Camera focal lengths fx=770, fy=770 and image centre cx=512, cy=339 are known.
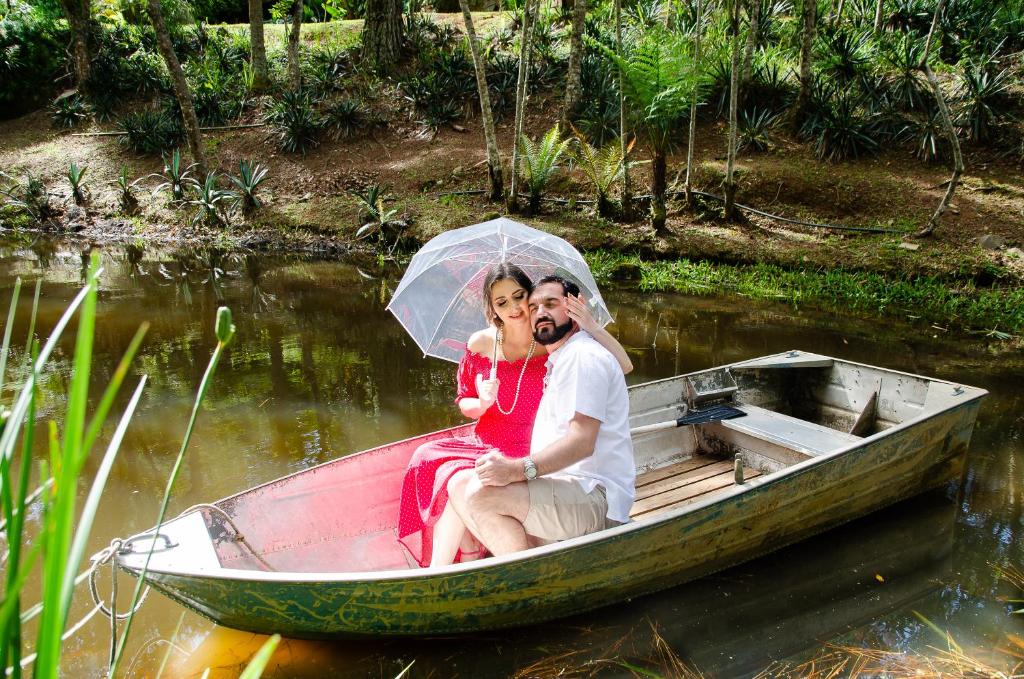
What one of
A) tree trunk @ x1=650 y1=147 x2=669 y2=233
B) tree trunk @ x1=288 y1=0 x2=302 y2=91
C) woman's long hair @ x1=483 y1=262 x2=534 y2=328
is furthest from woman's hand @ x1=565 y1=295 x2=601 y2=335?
tree trunk @ x1=288 y1=0 x2=302 y2=91

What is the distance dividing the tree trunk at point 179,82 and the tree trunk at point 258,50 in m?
3.08

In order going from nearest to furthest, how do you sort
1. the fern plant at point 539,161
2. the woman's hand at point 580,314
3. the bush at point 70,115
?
the woman's hand at point 580,314 → the fern plant at point 539,161 → the bush at point 70,115

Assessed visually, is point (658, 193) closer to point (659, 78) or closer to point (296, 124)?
point (659, 78)

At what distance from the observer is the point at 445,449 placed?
370cm

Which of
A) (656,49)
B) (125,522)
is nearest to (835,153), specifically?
(656,49)

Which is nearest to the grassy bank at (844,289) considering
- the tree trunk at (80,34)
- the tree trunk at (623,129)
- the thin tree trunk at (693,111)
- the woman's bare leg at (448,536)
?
the tree trunk at (623,129)

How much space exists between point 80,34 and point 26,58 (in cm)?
193

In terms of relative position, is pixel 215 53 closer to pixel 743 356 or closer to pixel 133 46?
pixel 133 46

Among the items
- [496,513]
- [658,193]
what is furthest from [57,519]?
[658,193]

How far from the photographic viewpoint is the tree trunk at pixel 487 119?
34.9ft

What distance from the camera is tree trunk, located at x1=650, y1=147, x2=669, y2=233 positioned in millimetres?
10398

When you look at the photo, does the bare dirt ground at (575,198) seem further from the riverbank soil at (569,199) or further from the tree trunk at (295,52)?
the tree trunk at (295,52)

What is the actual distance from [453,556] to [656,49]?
7934mm

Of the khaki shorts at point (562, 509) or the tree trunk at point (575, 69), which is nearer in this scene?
the khaki shorts at point (562, 509)
